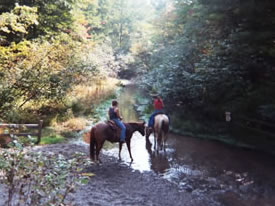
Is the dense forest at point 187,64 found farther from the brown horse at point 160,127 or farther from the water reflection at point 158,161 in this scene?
the water reflection at point 158,161

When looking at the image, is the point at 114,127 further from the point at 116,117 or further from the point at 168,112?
the point at 168,112

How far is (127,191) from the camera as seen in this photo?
691 cm

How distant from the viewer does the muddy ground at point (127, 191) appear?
6203mm

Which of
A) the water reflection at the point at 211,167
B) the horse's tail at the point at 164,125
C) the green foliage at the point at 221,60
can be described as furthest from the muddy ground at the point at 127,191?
the green foliage at the point at 221,60

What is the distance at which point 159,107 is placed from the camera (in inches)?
439

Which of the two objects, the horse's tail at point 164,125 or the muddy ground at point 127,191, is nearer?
the muddy ground at point 127,191

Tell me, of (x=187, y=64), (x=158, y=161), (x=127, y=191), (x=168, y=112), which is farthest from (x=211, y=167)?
(x=187, y=64)

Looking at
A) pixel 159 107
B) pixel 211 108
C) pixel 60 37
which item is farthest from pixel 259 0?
pixel 60 37

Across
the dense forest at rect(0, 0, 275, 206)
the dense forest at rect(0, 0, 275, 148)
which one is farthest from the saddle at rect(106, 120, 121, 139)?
the dense forest at rect(0, 0, 275, 148)

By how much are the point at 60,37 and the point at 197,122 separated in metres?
10.2

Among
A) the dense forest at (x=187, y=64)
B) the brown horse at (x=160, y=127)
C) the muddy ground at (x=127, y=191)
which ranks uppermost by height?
the dense forest at (x=187, y=64)

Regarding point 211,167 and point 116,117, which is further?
point 116,117

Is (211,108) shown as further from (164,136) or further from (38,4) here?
(38,4)

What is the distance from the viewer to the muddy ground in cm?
620
